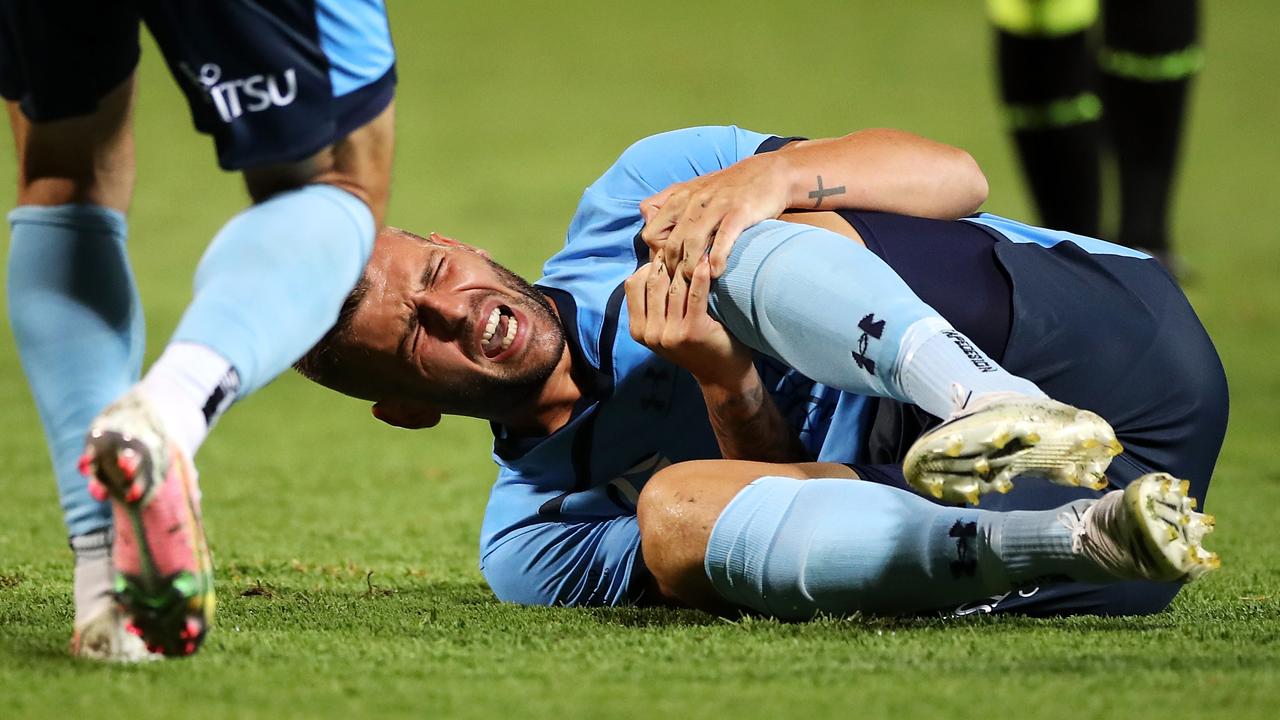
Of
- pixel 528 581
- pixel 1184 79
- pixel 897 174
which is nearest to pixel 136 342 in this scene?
pixel 528 581

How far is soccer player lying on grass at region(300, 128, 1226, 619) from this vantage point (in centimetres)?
109

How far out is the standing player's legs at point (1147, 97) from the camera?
3240 millimetres

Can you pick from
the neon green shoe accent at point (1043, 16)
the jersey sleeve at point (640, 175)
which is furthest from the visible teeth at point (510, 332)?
the neon green shoe accent at point (1043, 16)

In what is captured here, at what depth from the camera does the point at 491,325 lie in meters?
1.46

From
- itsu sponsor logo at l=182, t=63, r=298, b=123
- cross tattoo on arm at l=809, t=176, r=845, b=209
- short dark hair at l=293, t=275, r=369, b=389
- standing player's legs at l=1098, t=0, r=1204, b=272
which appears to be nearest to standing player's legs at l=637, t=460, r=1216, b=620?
cross tattoo on arm at l=809, t=176, r=845, b=209

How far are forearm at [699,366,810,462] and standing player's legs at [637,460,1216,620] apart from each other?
71 millimetres

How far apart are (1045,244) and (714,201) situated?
1.04ft

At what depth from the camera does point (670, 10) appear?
6.51 m

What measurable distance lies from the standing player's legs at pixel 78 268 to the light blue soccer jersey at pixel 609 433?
450mm

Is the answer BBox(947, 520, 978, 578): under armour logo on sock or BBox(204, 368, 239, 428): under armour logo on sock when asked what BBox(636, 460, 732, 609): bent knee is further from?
BBox(204, 368, 239, 428): under armour logo on sock

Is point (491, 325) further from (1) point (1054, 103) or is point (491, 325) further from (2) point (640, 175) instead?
(1) point (1054, 103)

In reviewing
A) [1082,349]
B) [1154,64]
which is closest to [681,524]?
[1082,349]

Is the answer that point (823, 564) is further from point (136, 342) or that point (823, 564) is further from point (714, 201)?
point (136, 342)

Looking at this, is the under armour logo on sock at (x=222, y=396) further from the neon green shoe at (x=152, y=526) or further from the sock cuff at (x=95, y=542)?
the sock cuff at (x=95, y=542)
